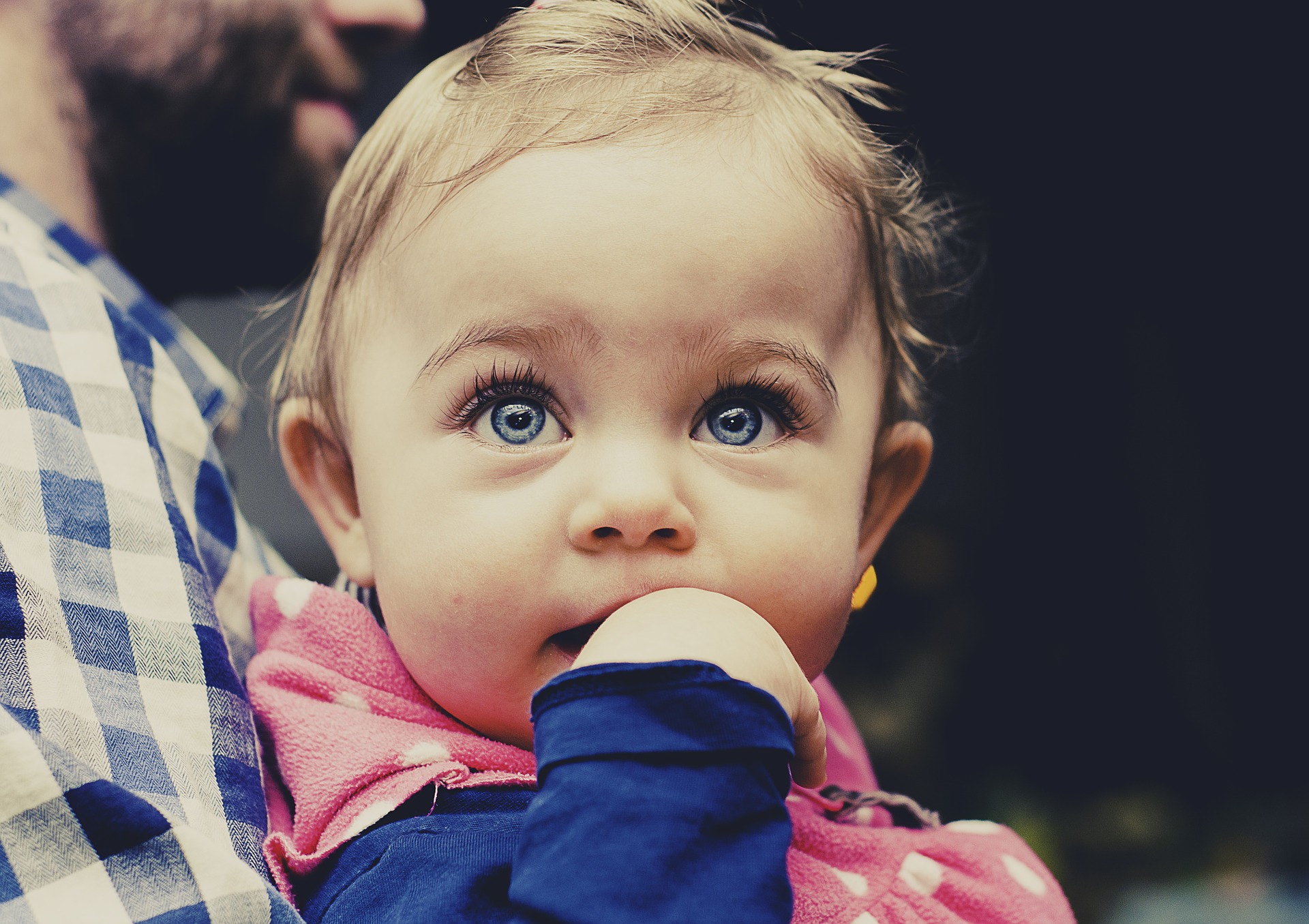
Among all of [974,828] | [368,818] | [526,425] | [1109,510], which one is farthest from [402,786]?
[1109,510]

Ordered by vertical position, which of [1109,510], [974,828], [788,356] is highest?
[788,356]

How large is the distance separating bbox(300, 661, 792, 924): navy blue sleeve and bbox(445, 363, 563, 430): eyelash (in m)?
0.22

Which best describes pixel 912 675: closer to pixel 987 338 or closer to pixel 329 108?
pixel 987 338

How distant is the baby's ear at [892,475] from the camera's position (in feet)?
3.25

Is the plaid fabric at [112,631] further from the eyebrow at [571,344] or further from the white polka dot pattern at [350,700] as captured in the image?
the eyebrow at [571,344]

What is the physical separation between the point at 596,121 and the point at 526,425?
23cm

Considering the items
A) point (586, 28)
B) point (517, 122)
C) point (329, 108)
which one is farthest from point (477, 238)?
point (329, 108)

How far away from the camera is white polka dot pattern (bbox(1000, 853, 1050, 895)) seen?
86 centimetres

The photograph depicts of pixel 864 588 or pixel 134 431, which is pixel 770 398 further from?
pixel 134 431

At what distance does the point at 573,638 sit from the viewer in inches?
30.0

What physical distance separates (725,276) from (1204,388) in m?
3.86

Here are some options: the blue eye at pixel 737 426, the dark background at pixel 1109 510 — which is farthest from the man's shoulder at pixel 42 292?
the dark background at pixel 1109 510

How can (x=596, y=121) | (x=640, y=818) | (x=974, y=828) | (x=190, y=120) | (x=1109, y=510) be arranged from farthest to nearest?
(x=1109, y=510)
(x=190, y=120)
(x=974, y=828)
(x=596, y=121)
(x=640, y=818)

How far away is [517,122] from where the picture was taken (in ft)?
2.73
